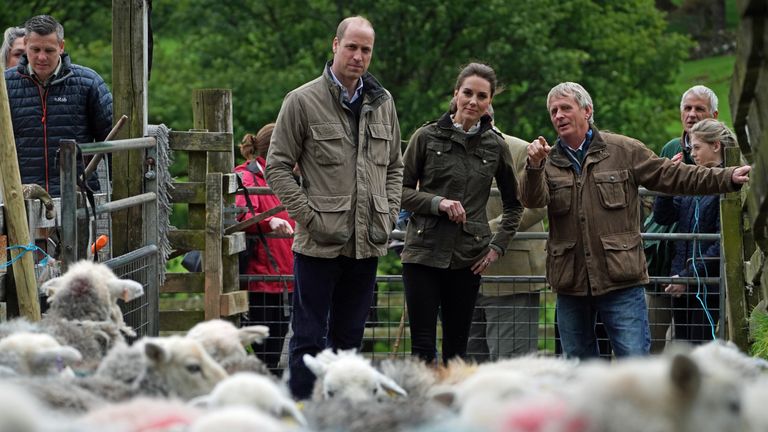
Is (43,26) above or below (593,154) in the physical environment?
above

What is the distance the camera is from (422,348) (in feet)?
25.1

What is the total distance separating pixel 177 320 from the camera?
33.5ft

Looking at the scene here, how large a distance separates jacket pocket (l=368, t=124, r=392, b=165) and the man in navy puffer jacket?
259 centimetres

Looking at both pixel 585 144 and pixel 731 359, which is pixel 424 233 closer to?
pixel 585 144

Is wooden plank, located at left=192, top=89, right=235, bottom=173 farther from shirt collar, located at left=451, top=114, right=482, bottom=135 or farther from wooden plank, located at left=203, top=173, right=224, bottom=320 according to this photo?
shirt collar, located at left=451, top=114, right=482, bottom=135

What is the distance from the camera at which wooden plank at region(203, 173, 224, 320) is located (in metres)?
9.90

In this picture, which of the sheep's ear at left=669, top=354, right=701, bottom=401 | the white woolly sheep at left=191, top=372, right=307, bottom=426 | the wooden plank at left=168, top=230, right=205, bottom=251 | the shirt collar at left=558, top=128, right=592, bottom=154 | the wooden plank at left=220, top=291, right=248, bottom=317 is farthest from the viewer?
the wooden plank at left=168, top=230, right=205, bottom=251

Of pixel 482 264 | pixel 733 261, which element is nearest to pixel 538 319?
pixel 733 261

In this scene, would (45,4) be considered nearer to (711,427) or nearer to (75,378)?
(75,378)

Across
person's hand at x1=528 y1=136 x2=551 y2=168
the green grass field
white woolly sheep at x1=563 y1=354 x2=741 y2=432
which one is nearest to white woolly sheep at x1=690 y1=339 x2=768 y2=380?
white woolly sheep at x1=563 y1=354 x2=741 y2=432

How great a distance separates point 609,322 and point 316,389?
2.41 meters

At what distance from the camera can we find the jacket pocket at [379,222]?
728cm

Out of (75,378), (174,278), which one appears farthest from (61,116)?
(75,378)

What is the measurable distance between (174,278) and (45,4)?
2043 centimetres
